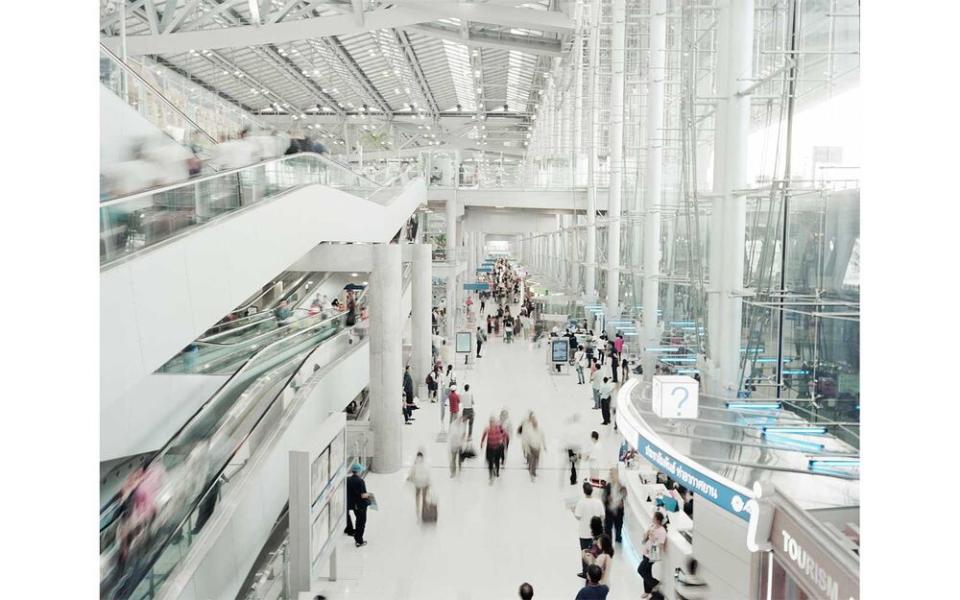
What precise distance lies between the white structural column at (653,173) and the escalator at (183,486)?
389 inches

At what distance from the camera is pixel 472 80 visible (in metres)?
44.0

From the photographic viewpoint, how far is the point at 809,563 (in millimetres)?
4035

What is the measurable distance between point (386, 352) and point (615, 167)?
13116mm

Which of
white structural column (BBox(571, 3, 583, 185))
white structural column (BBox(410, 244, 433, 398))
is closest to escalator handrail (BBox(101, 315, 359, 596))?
white structural column (BBox(410, 244, 433, 398))

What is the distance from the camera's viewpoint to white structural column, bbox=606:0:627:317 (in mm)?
23359

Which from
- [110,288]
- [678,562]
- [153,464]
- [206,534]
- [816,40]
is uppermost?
[816,40]

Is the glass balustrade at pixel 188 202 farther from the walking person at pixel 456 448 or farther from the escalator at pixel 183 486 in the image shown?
the walking person at pixel 456 448

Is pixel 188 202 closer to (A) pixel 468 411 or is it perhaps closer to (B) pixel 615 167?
(A) pixel 468 411

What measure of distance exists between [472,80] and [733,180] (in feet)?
116

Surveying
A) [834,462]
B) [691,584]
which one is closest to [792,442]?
[834,462]

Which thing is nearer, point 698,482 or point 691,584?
point 698,482

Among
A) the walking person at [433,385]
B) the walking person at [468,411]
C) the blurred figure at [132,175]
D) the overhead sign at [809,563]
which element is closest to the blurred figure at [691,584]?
the overhead sign at [809,563]

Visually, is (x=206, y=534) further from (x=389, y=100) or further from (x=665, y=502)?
(x=389, y=100)
